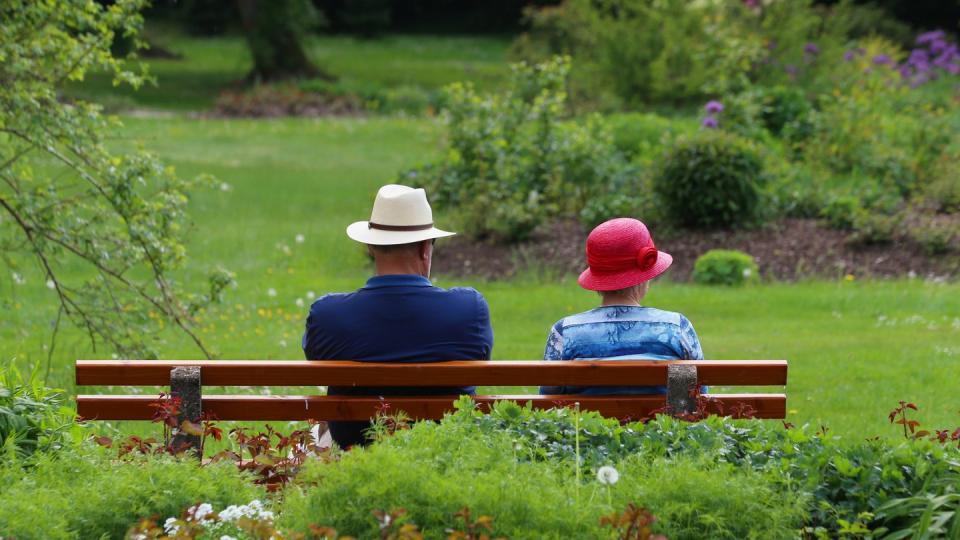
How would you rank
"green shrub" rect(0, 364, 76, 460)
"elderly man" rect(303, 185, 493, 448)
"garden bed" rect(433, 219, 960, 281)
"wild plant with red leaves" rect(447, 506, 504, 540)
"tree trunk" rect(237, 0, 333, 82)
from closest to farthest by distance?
1. "wild plant with red leaves" rect(447, 506, 504, 540)
2. "green shrub" rect(0, 364, 76, 460)
3. "elderly man" rect(303, 185, 493, 448)
4. "garden bed" rect(433, 219, 960, 281)
5. "tree trunk" rect(237, 0, 333, 82)

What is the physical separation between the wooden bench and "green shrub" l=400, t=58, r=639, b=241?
7664 mm

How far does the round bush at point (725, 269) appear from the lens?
10312 millimetres

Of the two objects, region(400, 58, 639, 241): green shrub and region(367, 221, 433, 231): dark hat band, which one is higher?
region(367, 221, 433, 231): dark hat band

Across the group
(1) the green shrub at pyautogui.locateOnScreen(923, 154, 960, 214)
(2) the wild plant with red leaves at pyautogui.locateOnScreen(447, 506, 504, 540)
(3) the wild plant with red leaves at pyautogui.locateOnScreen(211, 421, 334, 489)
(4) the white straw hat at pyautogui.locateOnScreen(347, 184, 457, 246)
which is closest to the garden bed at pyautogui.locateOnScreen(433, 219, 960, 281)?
(1) the green shrub at pyautogui.locateOnScreen(923, 154, 960, 214)

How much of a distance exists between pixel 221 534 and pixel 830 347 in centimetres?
571

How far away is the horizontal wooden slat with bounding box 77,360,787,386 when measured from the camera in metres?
4.09

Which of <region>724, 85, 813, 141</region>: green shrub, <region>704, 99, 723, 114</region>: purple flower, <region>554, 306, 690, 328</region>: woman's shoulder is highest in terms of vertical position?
<region>554, 306, 690, 328</region>: woman's shoulder

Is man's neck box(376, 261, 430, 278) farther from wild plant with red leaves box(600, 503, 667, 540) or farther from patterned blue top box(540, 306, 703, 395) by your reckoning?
wild plant with red leaves box(600, 503, 667, 540)

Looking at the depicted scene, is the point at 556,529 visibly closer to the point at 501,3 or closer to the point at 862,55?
the point at 862,55

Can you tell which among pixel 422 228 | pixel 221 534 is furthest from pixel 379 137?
pixel 221 534

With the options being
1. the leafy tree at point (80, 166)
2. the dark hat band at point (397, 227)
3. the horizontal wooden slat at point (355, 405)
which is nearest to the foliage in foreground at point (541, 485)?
the horizontal wooden slat at point (355, 405)

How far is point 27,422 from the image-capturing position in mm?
3834

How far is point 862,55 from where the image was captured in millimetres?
21344

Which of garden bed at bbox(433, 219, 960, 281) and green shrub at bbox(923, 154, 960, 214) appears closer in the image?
garden bed at bbox(433, 219, 960, 281)
